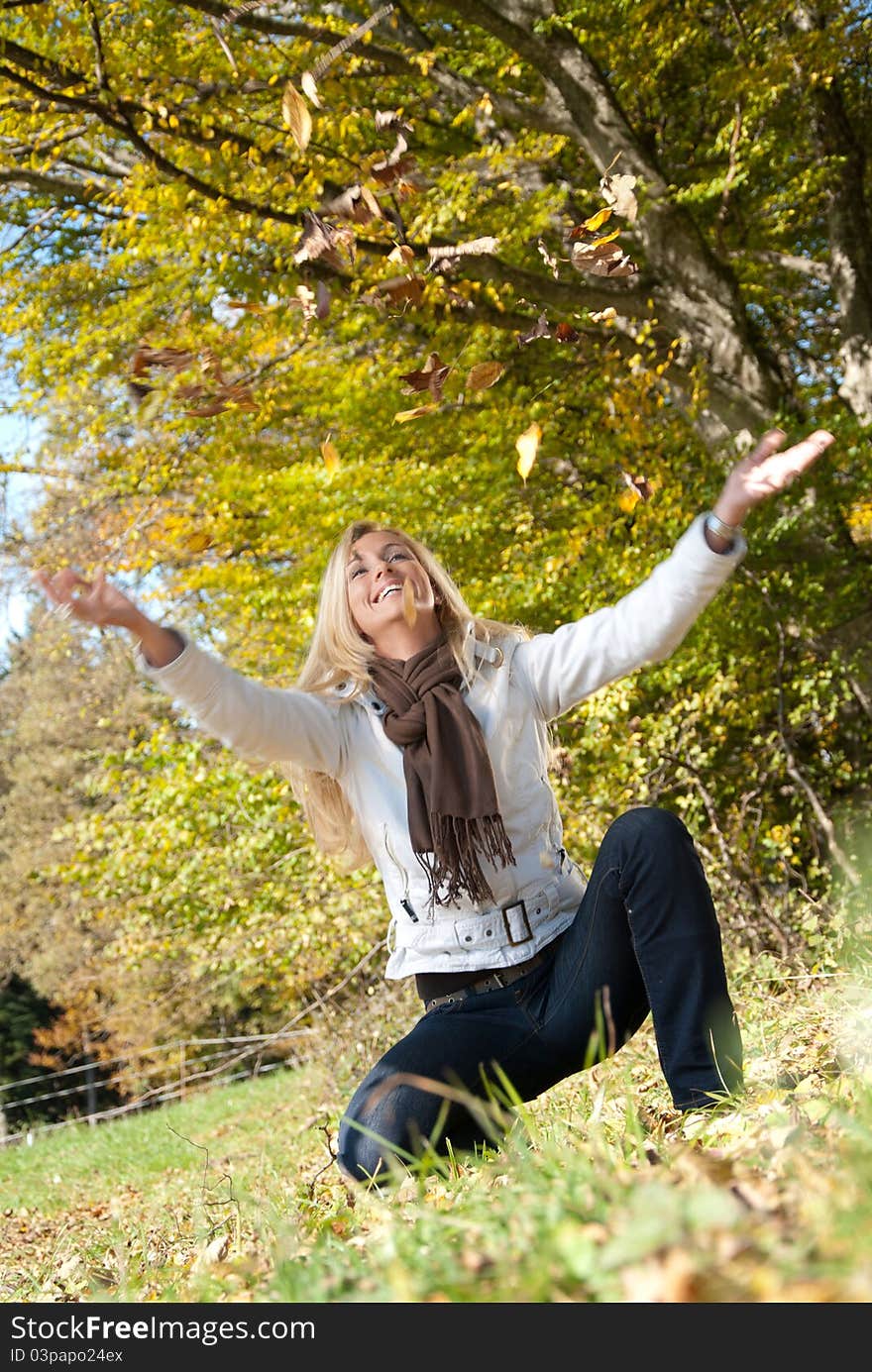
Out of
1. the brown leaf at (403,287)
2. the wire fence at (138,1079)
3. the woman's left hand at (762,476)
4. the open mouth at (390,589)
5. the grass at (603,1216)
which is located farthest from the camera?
the wire fence at (138,1079)

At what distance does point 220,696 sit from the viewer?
2809 mm

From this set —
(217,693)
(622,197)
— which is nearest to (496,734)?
(217,693)

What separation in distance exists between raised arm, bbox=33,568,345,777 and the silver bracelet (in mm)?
1065

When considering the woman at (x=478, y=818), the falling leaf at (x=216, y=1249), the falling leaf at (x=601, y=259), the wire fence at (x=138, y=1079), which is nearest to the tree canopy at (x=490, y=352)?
the falling leaf at (x=601, y=259)

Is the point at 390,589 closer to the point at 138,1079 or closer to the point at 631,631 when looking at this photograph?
the point at 631,631

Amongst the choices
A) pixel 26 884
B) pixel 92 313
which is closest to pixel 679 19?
pixel 92 313

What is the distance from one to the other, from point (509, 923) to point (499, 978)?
5.1 inches

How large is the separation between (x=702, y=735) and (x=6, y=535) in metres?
8.70

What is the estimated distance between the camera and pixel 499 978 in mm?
2973

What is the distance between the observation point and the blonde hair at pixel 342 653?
10.6 ft

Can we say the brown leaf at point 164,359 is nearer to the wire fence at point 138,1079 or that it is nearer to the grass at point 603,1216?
the grass at point 603,1216

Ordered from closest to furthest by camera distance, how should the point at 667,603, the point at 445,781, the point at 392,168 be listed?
the point at 667,603 < the point at 445,781 < the point at 392,168

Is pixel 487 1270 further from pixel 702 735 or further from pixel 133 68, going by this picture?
pixel 702 735

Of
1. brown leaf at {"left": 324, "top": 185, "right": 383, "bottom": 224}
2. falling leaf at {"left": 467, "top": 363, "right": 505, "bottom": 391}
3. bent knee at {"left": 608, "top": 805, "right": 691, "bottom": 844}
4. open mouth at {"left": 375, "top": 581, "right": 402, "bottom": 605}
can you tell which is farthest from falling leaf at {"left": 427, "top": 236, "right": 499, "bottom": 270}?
bent knee at {"left": 608, "top": 805, "right": 691, "bottom": 844}
